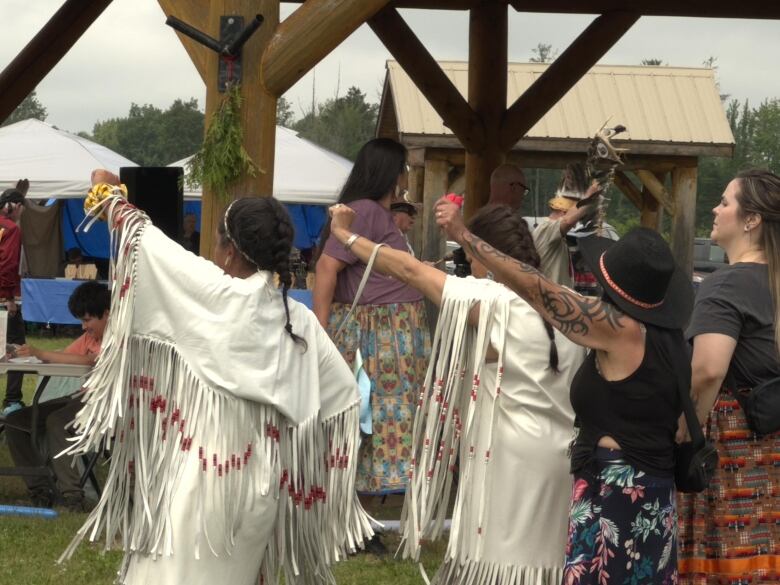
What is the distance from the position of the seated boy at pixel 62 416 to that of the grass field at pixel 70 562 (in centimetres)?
31

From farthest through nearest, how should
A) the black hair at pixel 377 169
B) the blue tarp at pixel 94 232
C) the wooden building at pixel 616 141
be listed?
the blue tarp at pixel 94 232
the wooden building at pixel 616 141
the black hair at pixel 377 169

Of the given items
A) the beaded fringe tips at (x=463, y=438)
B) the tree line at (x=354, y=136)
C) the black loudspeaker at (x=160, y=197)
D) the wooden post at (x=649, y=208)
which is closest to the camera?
the beaded fringe tips at (x=463, y=438)

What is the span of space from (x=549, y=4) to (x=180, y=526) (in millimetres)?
5936

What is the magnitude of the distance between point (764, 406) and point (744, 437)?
13 centimetres

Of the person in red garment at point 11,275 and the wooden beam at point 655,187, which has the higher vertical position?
the wooden beam at point 655,187

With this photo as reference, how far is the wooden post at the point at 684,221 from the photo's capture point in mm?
16984

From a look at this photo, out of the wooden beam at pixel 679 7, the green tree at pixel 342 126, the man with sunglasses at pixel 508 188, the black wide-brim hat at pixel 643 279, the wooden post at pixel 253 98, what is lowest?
the black wide-brim hat at pixel 643 279

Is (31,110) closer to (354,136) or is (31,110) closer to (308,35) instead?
(354,136)

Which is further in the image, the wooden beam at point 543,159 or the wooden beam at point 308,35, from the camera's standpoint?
the wooden beam at point 543,159

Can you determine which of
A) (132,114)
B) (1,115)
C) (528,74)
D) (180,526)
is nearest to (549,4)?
(1,115)

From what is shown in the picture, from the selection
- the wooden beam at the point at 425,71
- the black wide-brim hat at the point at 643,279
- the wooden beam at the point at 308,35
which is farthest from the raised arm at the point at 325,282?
the wooden beam at the point at 425,71

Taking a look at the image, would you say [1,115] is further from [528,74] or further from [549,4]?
[528,74]

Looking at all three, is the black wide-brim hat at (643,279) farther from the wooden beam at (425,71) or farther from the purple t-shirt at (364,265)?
the wooden beam at (425,71)

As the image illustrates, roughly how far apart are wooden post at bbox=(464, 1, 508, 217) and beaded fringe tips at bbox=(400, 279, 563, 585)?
16.6 feet
